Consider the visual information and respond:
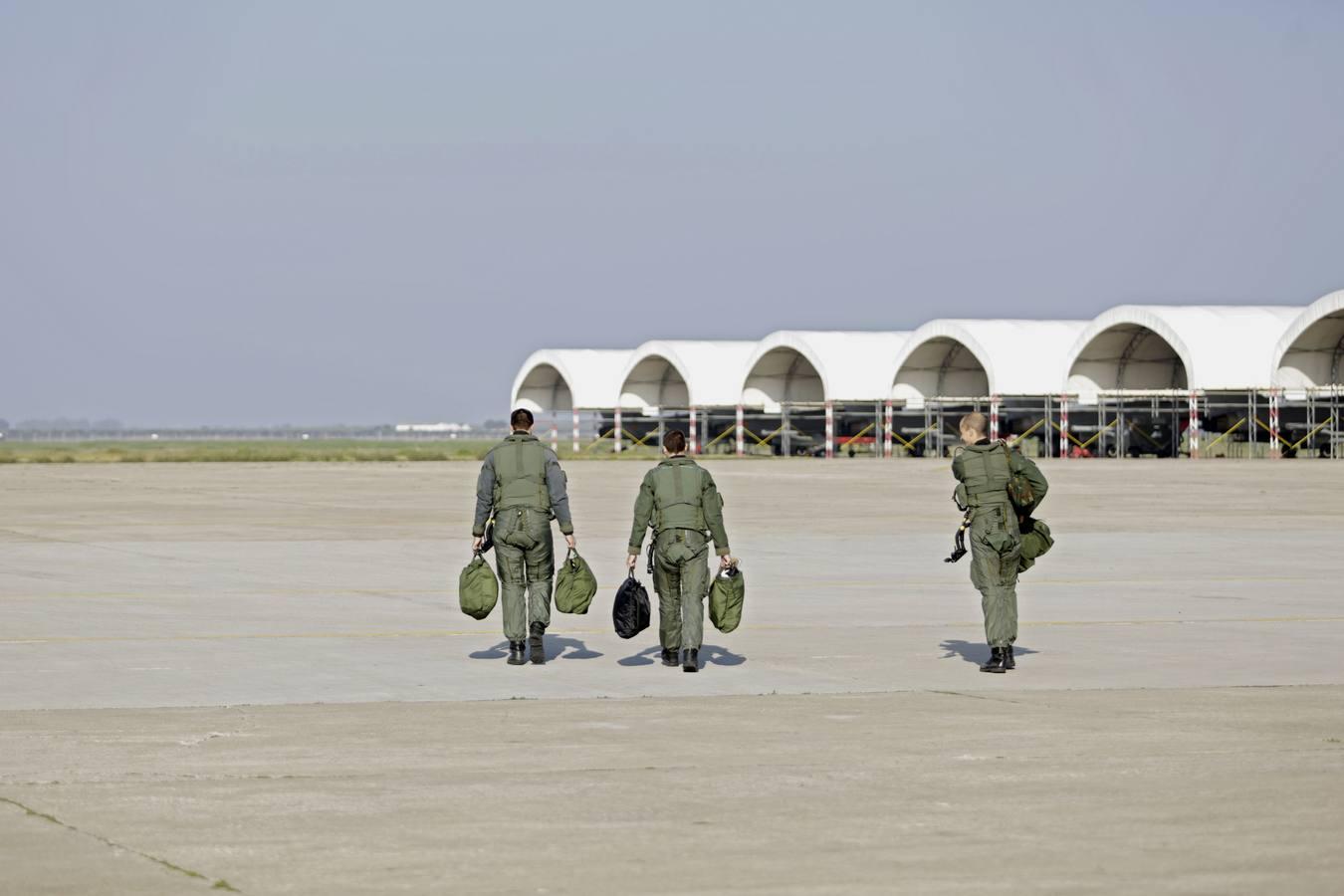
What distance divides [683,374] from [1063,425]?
22984 millimetres

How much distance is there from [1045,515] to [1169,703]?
76.3 ft

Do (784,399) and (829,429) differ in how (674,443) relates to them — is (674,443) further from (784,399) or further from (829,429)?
(784,399)

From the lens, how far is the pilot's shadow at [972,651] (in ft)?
47.5

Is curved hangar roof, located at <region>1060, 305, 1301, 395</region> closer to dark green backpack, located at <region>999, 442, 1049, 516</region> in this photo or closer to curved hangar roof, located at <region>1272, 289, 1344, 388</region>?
curved hangar roof, located at <region>1272, 289, 1344, 388</region>

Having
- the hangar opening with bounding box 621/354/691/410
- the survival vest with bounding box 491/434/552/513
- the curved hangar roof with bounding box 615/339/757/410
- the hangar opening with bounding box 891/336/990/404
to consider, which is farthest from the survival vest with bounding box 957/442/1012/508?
the hangar opening with bounding box 621/354/691/410

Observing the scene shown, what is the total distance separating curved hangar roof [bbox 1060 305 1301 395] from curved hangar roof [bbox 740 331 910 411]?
10.6 m

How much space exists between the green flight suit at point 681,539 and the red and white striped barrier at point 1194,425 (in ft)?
207

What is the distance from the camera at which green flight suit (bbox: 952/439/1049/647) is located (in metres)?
13.8

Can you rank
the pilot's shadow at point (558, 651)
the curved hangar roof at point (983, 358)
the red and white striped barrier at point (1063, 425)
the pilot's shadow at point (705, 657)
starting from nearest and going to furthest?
the pilot's shadow at point (705, 657) → the pilot's shadow at point (558, 651) → the red and white striped barrier at point (1063, 425) → the curved hangar roof at point (983, 358)

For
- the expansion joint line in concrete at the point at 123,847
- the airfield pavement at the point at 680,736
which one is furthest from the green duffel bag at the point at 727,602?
the expansion joint line in concrete at the point at 123,847

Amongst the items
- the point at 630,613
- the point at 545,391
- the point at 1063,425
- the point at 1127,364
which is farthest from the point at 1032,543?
the point at 545,391

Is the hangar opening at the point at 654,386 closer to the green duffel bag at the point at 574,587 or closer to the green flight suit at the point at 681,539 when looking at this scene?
the green duffel bag at the point at 574,587

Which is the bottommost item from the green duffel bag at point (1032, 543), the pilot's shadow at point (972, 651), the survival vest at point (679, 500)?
the pilot's shadow at point (972, 651)

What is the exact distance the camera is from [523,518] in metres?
14.3
